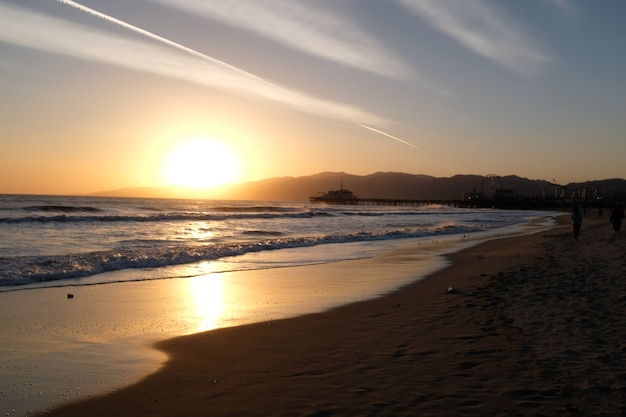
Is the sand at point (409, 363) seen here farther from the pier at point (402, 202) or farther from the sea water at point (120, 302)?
the pier at point (402, 202)

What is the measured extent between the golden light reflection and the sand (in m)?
0.77

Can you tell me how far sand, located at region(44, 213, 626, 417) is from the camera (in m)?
4.71

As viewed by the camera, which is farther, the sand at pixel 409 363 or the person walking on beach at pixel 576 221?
the person walking on beach at pixel 576 221

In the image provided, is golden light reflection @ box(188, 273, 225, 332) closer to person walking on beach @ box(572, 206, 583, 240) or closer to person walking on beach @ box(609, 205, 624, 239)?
person walking on beach @ box(572, 206, 583, 240)

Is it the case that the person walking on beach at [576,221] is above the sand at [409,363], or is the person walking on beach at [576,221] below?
above

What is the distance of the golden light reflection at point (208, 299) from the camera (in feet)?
28.2

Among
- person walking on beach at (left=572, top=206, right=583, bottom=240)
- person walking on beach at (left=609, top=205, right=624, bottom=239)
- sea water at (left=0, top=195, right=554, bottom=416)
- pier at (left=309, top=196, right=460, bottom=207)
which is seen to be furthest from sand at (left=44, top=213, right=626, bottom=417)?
pier at (left=309, top=196, right=460, bottom=207)

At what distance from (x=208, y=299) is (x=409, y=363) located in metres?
5.77

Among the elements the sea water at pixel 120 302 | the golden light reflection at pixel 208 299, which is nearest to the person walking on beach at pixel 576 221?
the sea water at pixel 120 302

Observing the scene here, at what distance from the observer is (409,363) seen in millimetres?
5934

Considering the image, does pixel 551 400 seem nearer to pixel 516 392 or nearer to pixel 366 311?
pixel 516 392

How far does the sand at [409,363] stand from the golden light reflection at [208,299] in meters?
0.77

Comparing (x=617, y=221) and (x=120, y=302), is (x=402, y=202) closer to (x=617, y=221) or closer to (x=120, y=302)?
(x=617, y=221)

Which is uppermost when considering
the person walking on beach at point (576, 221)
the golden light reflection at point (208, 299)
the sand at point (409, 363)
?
the person walking on beach at point (576, 221)
